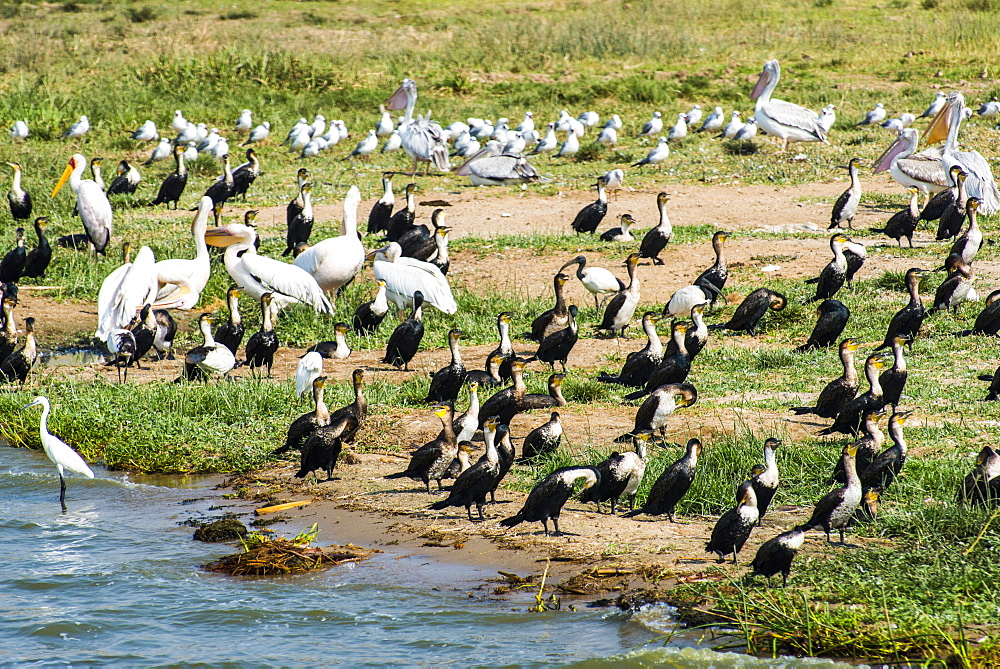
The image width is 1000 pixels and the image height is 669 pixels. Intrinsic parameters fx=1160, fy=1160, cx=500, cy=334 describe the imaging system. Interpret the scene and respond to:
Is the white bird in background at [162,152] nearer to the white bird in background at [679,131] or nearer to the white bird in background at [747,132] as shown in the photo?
the white bird in background at [679,131]

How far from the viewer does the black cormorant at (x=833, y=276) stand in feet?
37.7

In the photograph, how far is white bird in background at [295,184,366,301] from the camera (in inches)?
497

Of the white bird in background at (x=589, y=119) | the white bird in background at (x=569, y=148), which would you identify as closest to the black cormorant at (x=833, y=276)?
the white bird in background at (x=569, y=148)

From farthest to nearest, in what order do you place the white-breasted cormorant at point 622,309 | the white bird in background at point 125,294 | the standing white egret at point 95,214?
the standing white egret at point 95,214 → the white-breasted cormorant at point 622,309 → the white bird in background at point 125,294

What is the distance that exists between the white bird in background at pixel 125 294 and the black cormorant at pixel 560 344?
389cm

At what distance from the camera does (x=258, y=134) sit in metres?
21.4

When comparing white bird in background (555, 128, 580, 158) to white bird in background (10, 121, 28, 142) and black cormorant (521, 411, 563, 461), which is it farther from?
black cormorant (521, 411, 563, 461)

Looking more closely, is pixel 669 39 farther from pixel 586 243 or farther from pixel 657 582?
pixel 657 582

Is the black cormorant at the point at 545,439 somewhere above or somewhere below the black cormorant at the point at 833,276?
below

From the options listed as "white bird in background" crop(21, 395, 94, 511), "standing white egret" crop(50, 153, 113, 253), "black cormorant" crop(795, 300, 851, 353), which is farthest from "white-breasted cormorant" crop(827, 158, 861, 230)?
"white bird in background" crop(21, 395, 94, 511)

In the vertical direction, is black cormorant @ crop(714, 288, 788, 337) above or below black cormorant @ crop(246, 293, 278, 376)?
above

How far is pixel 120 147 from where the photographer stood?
2138cm

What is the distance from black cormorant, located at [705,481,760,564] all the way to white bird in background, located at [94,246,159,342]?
6.70 metres

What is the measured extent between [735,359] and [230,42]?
23.6m
